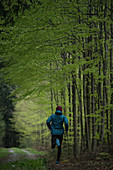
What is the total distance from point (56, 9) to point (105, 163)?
6011 mm

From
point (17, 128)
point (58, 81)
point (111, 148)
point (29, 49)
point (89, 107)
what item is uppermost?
point (29, 49)

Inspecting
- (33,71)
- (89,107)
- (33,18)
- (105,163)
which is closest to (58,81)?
(33,71)

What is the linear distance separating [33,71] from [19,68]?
2.33 ft

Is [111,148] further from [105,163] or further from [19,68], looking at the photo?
[19,68]

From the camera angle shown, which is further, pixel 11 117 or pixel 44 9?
pixel 11 117

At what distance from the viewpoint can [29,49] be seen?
304 inches

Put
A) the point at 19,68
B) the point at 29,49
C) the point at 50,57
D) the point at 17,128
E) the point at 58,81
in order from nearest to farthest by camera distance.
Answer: the point at 29,49 → the point at 50,57 → the point at 19,68 → the point at 58,81 → the point at 17,128

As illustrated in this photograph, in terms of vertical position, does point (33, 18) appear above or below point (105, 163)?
above

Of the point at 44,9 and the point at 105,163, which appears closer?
the point at 105,163

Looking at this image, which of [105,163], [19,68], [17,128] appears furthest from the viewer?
[17,128]

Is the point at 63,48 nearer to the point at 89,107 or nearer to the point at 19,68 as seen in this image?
the point at 19,68

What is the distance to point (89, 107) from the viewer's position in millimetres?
9867

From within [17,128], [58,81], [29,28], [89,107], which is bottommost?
[17,128]

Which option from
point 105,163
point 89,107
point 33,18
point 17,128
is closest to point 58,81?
point 89,107
